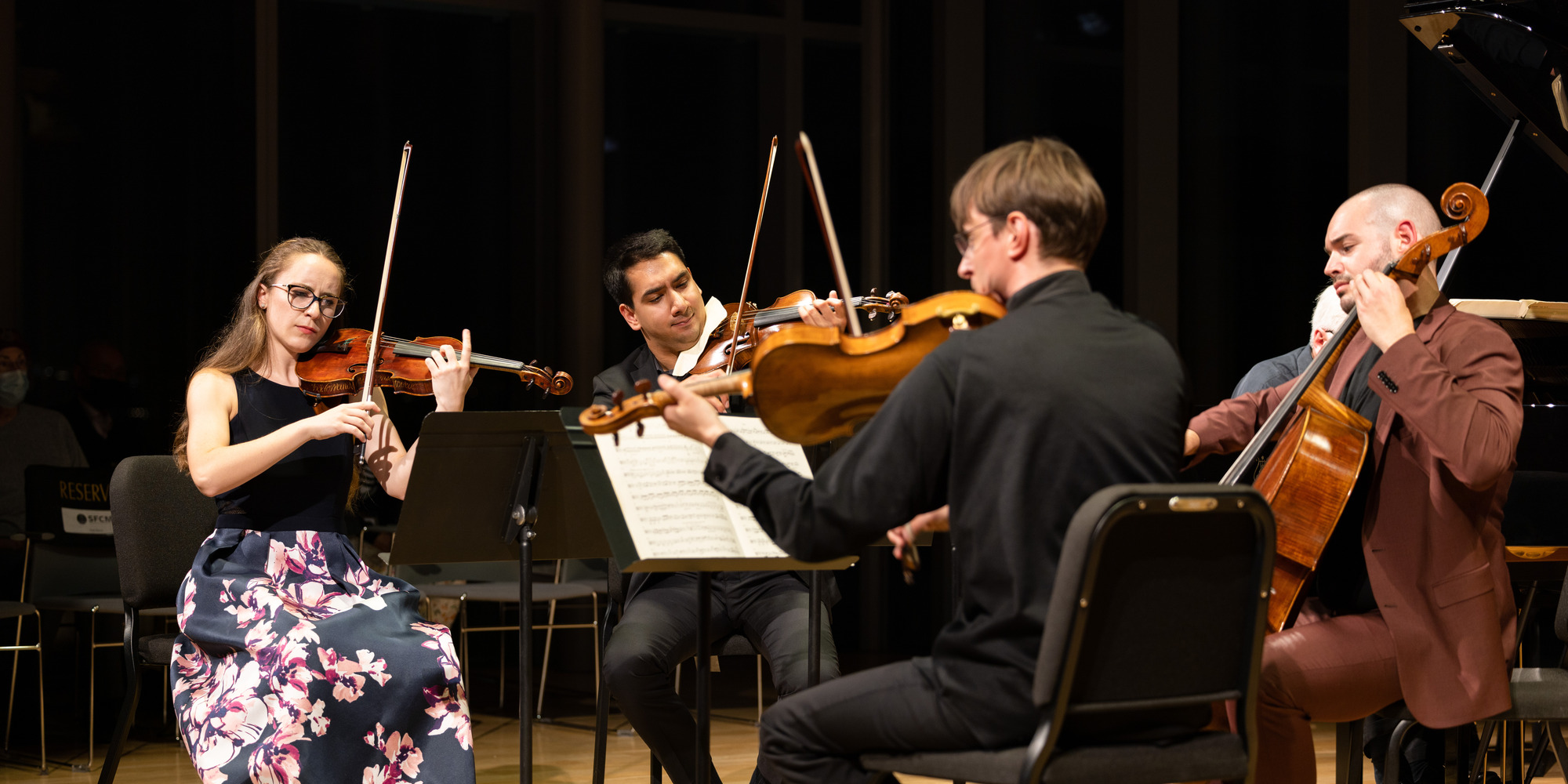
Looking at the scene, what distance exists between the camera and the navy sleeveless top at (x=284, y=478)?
8.78ft

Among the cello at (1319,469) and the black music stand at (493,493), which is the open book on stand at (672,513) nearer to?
the black music stand at (493,493)

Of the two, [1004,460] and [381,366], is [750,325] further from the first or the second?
[1004,460]

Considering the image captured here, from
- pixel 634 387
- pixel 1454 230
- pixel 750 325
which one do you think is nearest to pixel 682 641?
pixel 634 387

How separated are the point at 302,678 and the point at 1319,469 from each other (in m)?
1.70

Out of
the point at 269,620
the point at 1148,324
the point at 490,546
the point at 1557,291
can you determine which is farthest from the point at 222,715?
the point at 1557,291

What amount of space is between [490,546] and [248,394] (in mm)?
666

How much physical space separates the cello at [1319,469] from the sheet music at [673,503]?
2.49 feet

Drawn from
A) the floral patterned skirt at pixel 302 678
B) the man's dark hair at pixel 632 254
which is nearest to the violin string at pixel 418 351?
the man's dark hair at pixel 632 254

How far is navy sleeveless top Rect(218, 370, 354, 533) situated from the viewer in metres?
2.68

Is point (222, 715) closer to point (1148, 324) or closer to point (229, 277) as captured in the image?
point (1148, 324)

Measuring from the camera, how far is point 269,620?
8.27 feet

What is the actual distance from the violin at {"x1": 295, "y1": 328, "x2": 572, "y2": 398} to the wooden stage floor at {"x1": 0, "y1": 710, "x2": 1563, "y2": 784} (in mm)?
1193

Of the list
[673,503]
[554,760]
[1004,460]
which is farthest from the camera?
[554,760]

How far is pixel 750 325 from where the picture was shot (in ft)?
9.96
